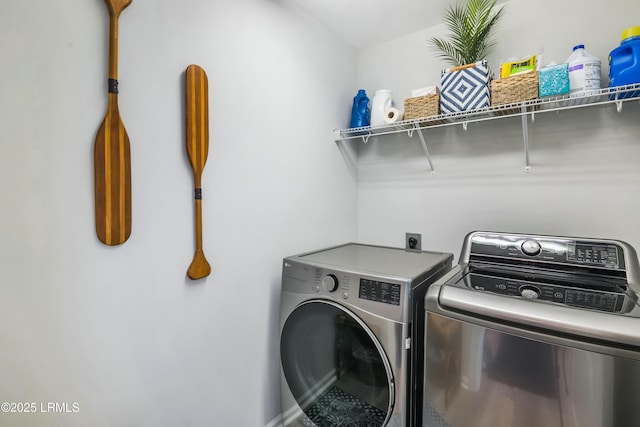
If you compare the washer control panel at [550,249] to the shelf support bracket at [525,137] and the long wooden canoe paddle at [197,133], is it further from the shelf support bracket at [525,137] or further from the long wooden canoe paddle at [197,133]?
the long wooden canoe paddle at [197,133]

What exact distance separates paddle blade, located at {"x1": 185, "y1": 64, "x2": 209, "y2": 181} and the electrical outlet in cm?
143

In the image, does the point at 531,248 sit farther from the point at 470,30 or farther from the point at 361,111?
the point at 361,111

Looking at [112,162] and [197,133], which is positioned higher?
[197,133]

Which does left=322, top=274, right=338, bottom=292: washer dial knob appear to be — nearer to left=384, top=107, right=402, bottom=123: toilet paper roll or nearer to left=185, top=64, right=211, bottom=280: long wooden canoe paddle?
left=185, top=64, right=211, bottom=280: long wooden canoe paddle

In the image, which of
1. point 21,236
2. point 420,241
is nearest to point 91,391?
point 21,236

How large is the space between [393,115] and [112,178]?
4.88ft

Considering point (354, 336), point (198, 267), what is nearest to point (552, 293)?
point (354, 336)

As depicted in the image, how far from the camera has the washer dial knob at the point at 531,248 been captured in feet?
4.26

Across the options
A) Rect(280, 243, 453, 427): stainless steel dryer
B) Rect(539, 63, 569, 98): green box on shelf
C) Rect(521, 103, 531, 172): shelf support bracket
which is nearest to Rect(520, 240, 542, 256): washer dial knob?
Rect(280, 243, 453, 427): stainless steel dryer

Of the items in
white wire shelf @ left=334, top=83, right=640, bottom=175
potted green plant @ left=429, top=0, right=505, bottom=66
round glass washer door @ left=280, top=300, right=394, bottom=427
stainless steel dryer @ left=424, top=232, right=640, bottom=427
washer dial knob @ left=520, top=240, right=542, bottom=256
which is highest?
potted green plant @ left=429, top=0, right=505, bottom=66

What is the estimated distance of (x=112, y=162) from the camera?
A: 95cm

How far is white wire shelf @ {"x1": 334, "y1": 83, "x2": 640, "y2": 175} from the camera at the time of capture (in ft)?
4.21

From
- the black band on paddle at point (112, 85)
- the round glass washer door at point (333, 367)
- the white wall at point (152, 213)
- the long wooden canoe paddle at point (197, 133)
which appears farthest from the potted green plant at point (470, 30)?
the black band on paddle at point (112, 85)

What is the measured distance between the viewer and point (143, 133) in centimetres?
106
